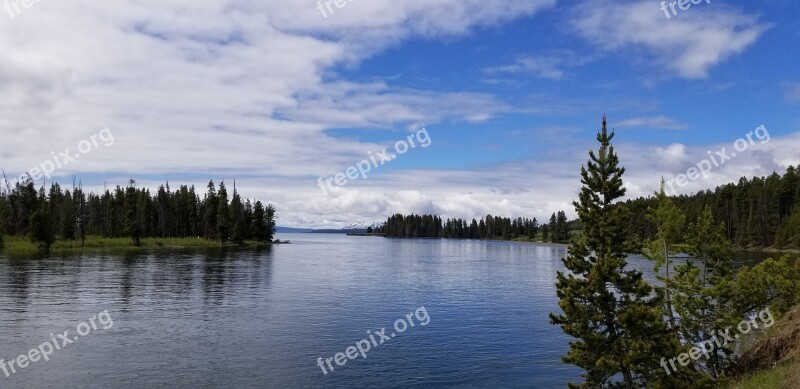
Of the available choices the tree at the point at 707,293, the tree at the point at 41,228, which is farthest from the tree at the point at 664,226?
the tree at the point at 41,228

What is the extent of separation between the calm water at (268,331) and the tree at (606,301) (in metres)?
9.35

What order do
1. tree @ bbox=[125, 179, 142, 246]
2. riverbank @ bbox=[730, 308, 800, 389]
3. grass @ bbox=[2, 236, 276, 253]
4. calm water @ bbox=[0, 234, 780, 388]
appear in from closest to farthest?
riverbank @ bbox=[730, 308, 800, 389] → calm water @ bbox=[0, 234, 780, 388] → grass @ bbox=[2, 236, 276, 253] → tree @ bbox=[125, 179, 142, 246]

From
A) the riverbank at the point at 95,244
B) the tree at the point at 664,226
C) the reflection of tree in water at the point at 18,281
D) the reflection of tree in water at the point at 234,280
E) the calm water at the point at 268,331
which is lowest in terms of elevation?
the calm water at the point at 268,331

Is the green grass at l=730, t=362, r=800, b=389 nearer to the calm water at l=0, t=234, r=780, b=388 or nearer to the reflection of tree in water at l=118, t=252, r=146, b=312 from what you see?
the calm water at l=0, t=234, r=780, b=388

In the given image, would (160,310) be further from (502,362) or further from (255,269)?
(255,269)

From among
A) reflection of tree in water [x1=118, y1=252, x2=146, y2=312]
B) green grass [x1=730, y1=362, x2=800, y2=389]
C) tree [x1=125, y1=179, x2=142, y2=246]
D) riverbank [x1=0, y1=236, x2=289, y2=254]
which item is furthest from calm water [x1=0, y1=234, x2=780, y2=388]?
tree [x1=125, y1=179, x2=142, y2=246]

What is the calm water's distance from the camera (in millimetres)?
34656

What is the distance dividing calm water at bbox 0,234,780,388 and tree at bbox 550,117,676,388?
9349 mm

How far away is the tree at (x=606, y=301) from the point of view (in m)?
25.5

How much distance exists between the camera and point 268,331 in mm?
46875

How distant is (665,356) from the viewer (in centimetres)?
2558

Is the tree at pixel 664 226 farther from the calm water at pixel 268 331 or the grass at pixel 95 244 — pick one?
the grass at pixel 95 244

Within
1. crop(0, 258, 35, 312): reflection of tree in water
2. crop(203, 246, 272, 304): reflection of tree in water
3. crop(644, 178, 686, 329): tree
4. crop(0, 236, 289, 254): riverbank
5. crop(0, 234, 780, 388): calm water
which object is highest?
crop(644, 178, 686, 329): tree

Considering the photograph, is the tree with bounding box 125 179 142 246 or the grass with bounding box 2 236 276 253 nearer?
the grass with bounding box 2 236 276 253
